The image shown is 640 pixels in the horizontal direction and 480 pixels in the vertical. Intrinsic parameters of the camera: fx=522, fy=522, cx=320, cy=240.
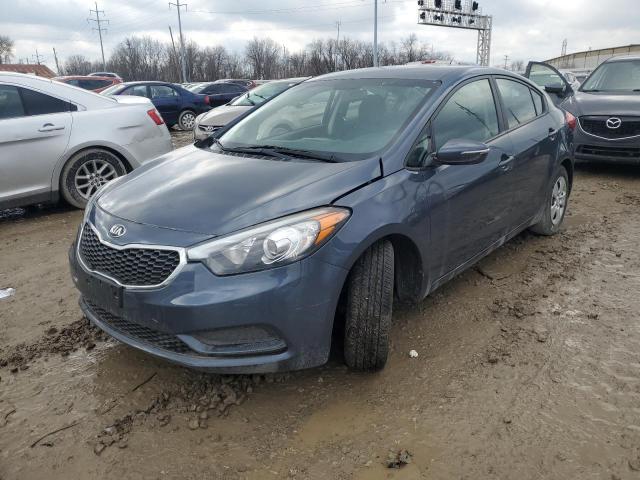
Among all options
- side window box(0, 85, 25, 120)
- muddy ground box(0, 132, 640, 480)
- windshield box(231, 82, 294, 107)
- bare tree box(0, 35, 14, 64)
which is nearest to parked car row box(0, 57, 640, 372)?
muddy ground box(0, 132, 640, 480)

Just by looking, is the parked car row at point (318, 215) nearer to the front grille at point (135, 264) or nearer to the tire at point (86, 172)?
the front grille at point (135, 264)

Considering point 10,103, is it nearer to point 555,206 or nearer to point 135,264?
point 135,264

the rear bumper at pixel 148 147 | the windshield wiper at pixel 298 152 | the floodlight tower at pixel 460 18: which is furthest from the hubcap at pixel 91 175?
the floodlight tower at pixel 460 18

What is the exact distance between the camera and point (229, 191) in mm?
2682

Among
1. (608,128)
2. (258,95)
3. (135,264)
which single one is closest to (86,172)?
(135,264)

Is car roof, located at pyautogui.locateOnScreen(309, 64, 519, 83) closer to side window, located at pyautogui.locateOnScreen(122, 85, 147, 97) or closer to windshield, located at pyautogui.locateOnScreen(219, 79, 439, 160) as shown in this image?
windshield, located at pyautogui.locateOnScreen(219, 79, 439, 160)

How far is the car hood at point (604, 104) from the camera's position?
7035mm

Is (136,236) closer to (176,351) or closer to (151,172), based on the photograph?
(176,351)

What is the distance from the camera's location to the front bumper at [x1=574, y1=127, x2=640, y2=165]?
23.0 ft

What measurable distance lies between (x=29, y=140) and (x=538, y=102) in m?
5.11

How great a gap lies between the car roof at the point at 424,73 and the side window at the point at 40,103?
3.43 meters

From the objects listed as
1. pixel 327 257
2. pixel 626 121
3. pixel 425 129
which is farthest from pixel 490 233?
pixel 626 121

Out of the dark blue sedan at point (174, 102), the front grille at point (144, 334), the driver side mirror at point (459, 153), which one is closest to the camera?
the front grille at point (144, 334)

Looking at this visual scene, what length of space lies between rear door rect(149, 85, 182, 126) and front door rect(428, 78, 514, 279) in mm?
12974
